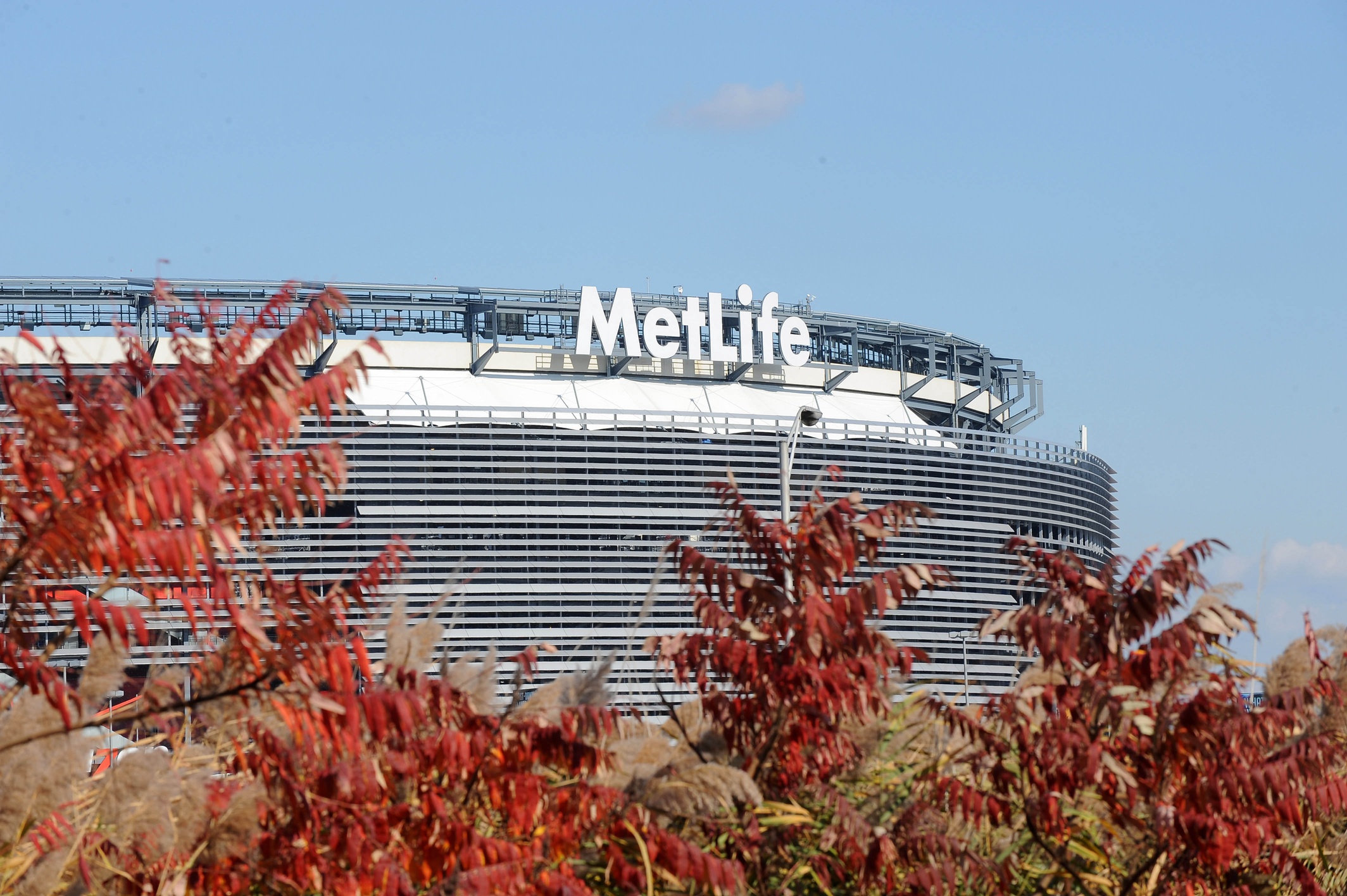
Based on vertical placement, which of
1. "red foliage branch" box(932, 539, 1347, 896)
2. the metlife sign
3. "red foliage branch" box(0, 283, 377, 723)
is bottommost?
"red foliage branch" box(932, 539, 1347, 896)

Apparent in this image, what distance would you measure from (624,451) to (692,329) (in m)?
9.97

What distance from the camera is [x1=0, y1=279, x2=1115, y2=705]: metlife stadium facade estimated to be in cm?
4850

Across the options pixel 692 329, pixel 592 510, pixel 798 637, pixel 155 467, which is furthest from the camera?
pixel 692 329

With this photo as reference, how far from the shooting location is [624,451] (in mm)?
52125

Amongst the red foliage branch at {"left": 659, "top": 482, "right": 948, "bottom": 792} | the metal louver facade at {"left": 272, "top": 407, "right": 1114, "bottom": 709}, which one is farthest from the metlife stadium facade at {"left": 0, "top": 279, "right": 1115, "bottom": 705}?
the red foliage branch at {"left": 659, "top": 482, "right": 948, "bottom": 792}

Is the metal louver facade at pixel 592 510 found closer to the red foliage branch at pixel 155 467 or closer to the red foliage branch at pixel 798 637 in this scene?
the red foliage branch at pixel 798 637

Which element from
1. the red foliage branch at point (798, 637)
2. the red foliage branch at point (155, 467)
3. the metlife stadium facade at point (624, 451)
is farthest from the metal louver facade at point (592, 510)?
the red foliage branch at point (155, 467)

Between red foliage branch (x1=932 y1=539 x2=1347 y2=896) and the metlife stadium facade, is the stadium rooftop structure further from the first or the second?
red foliage branch (x1=932 y1=539 x2=1347 y2=896)

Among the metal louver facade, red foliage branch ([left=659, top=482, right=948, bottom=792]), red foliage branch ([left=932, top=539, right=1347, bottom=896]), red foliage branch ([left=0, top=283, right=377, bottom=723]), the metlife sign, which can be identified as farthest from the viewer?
the metlife sign

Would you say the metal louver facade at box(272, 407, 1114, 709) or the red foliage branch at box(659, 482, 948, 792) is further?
the metal louver facade at box(272, 407, 1114, 709)

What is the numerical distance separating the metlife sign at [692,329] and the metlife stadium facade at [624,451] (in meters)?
0.10

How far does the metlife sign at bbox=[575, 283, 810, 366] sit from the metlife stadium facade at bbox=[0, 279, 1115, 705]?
0.10m

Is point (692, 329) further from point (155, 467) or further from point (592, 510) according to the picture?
point (155, 467)

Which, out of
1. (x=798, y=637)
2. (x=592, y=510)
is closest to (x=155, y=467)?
(x=798, y=637)
